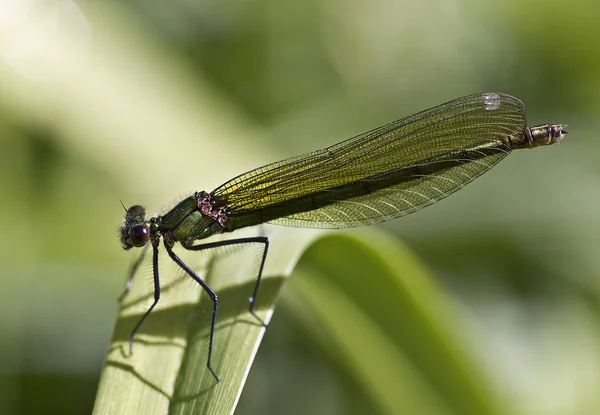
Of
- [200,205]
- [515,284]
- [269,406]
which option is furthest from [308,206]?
[515,284]

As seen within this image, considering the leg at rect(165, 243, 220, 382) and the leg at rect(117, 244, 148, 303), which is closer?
the leg at rect(165, 243, 220, 382)

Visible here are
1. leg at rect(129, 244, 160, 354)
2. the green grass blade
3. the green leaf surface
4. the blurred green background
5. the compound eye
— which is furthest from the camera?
the blurred green background

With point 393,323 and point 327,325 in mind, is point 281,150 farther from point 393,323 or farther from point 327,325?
point 393,323

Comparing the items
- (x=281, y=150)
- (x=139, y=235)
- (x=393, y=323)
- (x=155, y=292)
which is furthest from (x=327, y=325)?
(x=281, y=150)

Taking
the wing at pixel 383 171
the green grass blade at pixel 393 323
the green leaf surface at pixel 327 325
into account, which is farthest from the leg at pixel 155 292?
the green grass blade at pixel 393 323

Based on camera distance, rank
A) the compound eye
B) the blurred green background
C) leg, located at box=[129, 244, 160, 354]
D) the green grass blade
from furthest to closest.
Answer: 1. the blurred green background
2. the compound eye
3. leg, located at box=[129, 244, 160, 354]
4. the green grass blade

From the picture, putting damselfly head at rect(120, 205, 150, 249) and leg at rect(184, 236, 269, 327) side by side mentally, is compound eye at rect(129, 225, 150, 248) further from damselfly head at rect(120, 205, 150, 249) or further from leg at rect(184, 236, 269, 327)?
leg at rect(184, 236, 269, 327)

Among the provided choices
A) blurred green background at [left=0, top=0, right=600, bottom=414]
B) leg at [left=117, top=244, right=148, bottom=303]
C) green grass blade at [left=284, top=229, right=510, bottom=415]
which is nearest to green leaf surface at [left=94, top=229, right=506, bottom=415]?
green grass blade at [left=284, top=229, right=510, bottom=415]

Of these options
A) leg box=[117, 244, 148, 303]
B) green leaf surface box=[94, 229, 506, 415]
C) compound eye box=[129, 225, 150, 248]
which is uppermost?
compound eye box=[129, 225, 150, 248]
